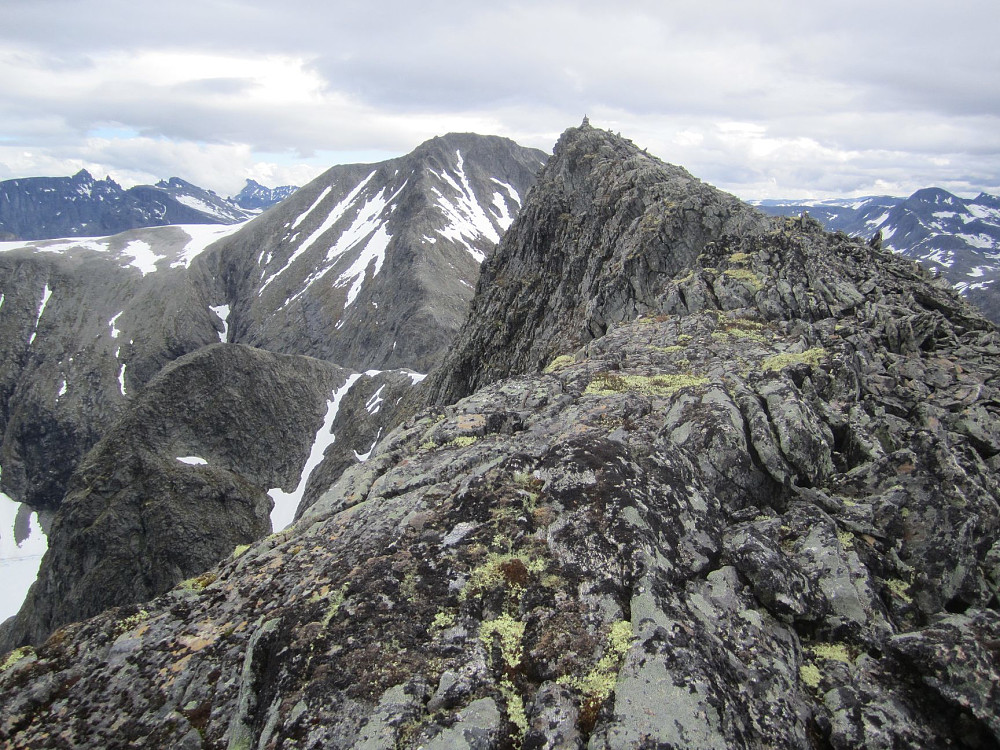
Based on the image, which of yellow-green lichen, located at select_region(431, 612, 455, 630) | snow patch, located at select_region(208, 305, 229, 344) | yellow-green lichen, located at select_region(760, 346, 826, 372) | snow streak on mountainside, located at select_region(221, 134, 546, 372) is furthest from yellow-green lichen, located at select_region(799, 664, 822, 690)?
snow patch, located at select_region(208, 305, 229, 344)

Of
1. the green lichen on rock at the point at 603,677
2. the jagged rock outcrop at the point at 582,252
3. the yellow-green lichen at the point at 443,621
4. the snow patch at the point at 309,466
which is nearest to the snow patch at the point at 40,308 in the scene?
the snow patch at the point at 309,466

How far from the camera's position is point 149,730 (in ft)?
28.6

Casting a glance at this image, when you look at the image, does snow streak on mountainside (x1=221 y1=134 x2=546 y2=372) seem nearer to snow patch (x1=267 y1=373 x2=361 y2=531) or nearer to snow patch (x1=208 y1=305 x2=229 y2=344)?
snow patch (x1=208 y1=305 x2=229 y2=344)

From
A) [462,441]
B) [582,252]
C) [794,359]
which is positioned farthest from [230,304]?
[794,359]

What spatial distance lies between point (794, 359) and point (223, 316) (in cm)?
19652

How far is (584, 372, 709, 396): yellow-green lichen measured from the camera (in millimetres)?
15477

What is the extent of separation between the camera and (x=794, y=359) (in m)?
16.2

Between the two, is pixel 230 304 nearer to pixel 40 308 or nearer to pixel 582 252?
pixel 40 308

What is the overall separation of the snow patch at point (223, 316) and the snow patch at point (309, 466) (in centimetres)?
9088

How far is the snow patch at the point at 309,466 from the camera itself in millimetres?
79688

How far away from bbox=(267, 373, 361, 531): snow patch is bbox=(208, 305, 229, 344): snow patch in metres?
90.9

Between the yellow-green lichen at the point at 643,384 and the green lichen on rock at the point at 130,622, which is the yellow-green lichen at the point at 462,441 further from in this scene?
the green lichen on rock at the point at 130,622

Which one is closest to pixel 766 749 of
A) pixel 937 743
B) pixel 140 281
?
pixel 937 743

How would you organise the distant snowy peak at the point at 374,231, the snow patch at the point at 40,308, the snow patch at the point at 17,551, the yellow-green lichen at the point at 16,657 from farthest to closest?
1. the distant snowy peak at the point at 374,231
2. the snow patch at the point at 40,308
3. the snow patch at the point at 17,551
4. the yellow-green lichen at the point at 16,657
